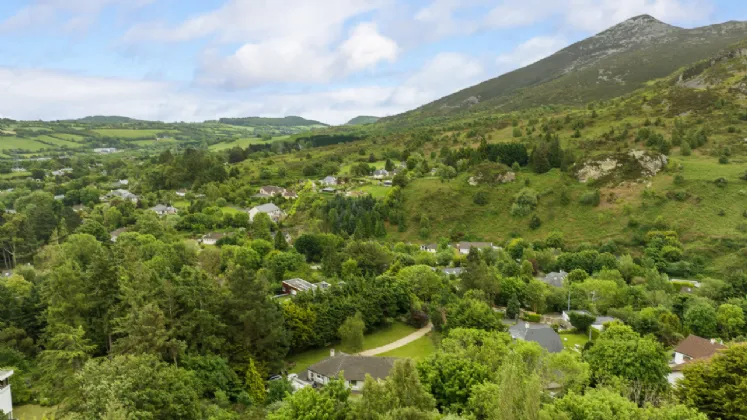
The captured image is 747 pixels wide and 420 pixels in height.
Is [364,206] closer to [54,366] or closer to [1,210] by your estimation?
[54,366]

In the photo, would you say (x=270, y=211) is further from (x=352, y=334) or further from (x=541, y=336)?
(x=541, y=336)

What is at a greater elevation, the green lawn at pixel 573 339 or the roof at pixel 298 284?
the roof at pixel 298 284

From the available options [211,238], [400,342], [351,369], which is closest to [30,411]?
[351,369]

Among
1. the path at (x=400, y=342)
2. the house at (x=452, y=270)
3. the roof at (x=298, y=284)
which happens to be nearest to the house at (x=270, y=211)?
the roof at (x=298, y=284)

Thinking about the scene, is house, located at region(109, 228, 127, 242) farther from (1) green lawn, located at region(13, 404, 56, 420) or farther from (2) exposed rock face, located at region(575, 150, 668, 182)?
(2) exposed rock face, located at region(575, 150, 668, 182)

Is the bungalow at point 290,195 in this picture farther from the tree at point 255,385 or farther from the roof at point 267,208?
the tree at point 255,385

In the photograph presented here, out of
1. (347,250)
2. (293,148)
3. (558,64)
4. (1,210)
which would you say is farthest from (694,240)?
(558,64)
